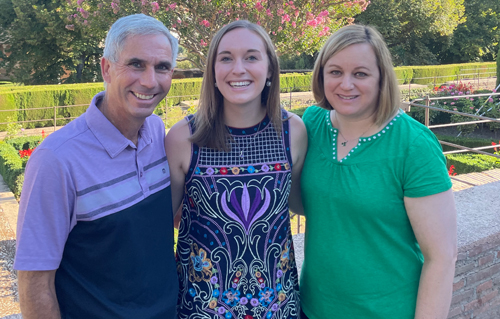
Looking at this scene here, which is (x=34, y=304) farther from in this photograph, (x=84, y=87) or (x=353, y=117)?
(x=84, y=87)

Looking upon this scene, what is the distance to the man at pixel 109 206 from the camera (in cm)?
144

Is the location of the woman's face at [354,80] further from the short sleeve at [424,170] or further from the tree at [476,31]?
the tree at [476,31]

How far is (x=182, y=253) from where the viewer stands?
6.53 feet

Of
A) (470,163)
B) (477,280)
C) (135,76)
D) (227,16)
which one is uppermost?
(227,16)

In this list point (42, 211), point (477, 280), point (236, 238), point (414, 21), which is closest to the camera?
point (42, 211)

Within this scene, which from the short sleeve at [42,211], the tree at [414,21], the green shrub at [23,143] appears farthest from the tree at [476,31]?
the short sleeve at [42,211]

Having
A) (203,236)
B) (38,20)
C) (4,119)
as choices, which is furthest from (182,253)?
(38,20)

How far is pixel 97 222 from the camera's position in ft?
5.06

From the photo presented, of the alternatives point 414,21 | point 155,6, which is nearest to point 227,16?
point 155,6

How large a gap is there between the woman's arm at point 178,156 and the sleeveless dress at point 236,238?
4 cm

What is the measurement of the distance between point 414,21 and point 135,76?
96.6 ft

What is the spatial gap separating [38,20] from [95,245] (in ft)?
80.5

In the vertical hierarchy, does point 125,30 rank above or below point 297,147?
above

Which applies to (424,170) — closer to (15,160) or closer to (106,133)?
(106,133)
